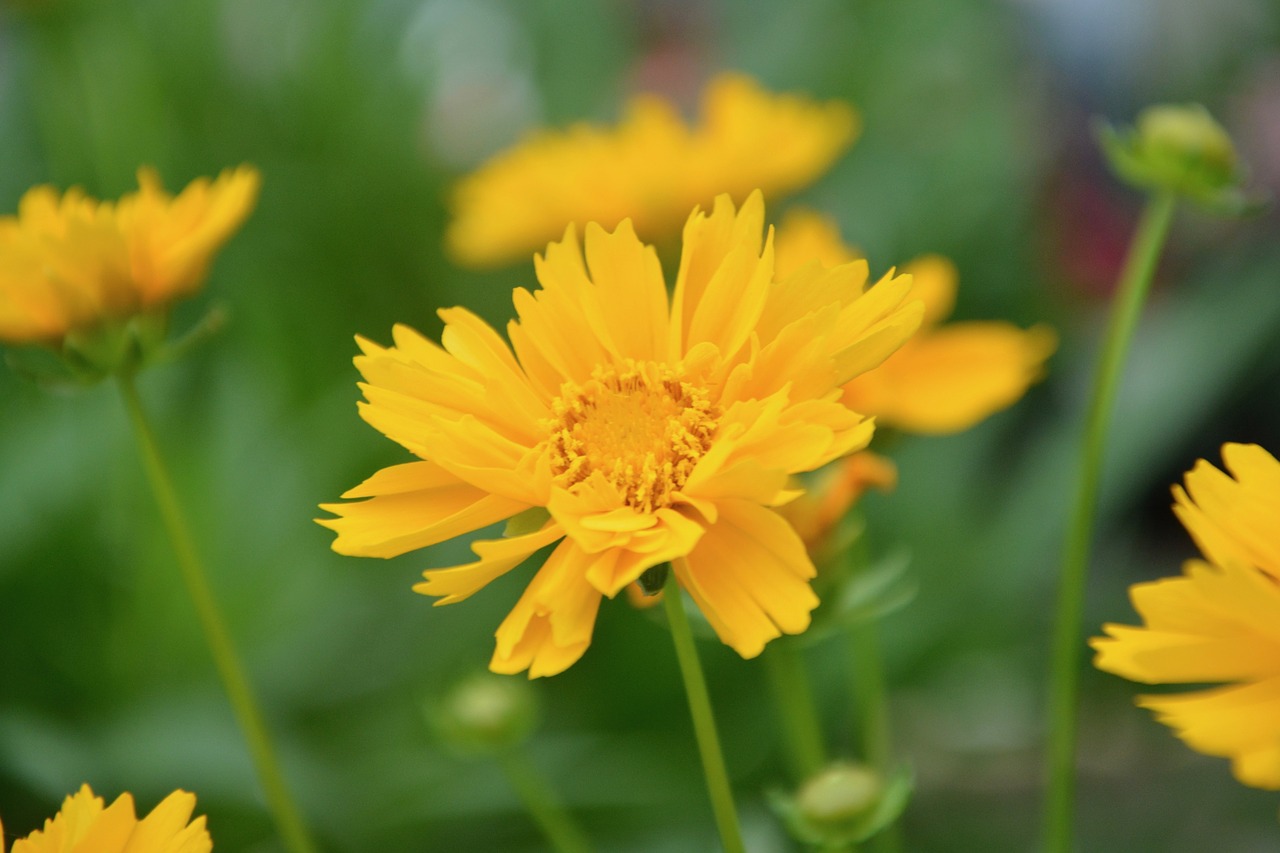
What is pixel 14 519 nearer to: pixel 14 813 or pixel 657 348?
pixel 14 813

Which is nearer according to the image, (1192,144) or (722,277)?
(722,277)

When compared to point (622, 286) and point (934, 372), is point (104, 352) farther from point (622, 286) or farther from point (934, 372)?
point (934, 372)

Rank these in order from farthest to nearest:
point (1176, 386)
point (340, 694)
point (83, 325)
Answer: point (1176, 386)
point (340, 694)
point (83, 325)

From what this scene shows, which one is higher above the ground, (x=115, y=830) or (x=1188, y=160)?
(x=1188, y=160)

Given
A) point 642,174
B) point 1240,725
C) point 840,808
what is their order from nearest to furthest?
point 1240,725, point 840,808, point 642,174

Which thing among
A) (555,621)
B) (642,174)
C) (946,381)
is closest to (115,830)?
(555,621)

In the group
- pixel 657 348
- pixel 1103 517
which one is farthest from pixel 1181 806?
pixel 657 348

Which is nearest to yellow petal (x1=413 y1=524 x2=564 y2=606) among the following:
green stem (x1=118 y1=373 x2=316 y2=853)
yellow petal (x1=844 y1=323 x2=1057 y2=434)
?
green stem (x1=118 y1=373 x2=316 y2=853)
